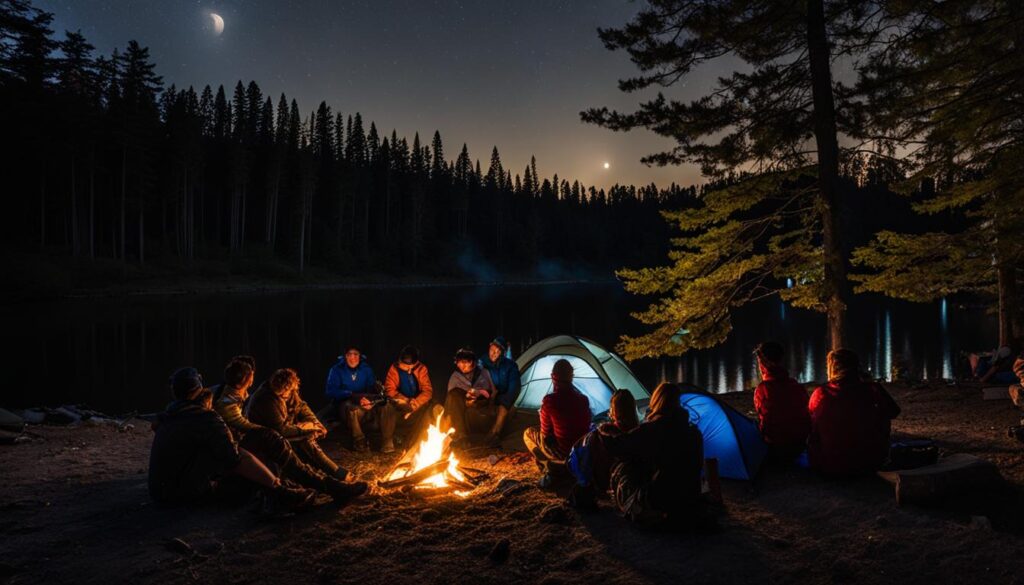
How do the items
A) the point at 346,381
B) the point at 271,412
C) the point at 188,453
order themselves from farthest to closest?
the point at 346,381 → the point at 271,412 → the point at 188,453

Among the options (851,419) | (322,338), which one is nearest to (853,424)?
(851,419)

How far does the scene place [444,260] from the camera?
77812mm

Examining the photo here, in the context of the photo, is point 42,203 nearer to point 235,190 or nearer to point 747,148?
point 235,190

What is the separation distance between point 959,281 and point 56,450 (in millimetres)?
15379

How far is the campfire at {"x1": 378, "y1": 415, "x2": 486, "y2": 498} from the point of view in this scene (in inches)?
235

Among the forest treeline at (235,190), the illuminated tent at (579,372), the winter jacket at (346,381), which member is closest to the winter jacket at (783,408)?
the illuminated tent at (579,372)

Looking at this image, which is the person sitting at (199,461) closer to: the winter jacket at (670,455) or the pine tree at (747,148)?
the winter jacket at (670,455)

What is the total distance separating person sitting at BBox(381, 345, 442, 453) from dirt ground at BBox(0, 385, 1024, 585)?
2741 millimetres

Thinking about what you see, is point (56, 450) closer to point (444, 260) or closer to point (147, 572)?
point (147, 572)

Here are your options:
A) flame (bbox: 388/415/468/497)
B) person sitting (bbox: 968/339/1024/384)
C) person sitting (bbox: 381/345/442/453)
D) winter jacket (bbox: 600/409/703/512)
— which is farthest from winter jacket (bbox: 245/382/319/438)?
person sitting (bbox: 968/339/1024/384)

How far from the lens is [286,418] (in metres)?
5.99

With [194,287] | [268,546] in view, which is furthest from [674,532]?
[194,287]

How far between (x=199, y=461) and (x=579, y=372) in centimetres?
671

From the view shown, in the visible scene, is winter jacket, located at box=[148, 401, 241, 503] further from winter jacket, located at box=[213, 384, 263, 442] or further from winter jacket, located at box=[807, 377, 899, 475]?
winter jacket, located at box=[807, 377, 899, 475]
